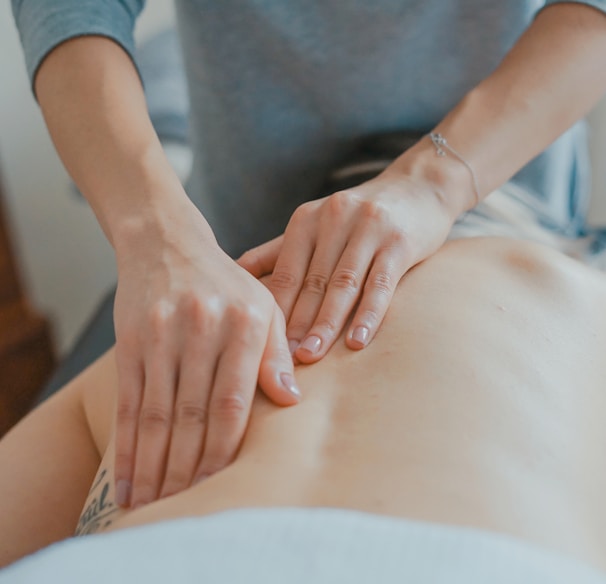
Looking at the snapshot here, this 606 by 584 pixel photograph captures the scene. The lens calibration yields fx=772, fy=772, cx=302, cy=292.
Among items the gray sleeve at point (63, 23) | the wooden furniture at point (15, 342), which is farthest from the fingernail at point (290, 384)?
the wooden furniture at point (15, 342)

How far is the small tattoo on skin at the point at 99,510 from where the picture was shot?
0.66 meters

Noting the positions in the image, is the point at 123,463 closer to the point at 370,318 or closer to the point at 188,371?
the point at 188,371

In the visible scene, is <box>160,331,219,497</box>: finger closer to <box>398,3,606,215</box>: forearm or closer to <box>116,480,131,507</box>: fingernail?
<box>116,480,131,507</box>: fingernail

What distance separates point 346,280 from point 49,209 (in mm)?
1834

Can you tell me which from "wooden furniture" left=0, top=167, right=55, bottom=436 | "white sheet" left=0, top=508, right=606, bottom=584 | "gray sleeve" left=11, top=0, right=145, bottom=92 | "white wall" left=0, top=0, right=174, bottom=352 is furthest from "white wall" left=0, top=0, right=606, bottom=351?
"white sheet" left=0, top=508, right=606, bottom=584

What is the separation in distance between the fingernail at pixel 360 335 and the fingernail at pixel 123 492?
9.6 inches

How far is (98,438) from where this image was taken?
887 mm

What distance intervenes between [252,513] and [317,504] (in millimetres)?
84

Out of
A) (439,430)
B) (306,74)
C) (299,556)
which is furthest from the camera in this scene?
(306,74)

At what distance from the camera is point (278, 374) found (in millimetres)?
684

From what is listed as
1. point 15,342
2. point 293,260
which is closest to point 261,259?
point 293,260

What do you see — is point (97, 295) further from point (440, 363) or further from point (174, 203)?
point (440, 363)

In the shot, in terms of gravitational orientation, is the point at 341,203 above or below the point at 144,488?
above

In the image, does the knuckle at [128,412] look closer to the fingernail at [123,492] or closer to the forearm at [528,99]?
the fingernail at [123,492]
